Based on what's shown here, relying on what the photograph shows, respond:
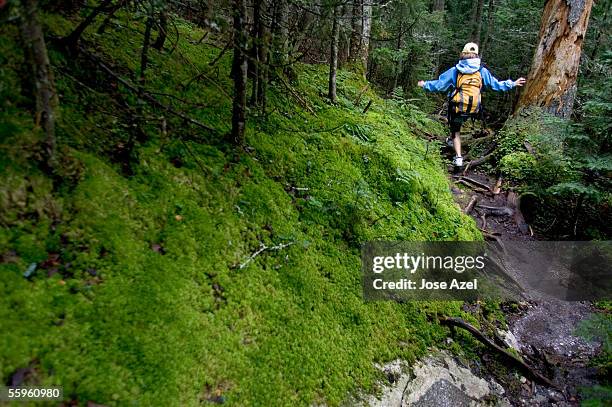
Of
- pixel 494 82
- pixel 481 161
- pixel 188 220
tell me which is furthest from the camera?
pixel 481 161

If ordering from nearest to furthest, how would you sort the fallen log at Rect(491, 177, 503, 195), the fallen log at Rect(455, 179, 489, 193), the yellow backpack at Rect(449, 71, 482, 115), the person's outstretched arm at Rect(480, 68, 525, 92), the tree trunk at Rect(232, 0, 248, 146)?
the tree trunk at Rect(232, 0, 248, 146)
the yellow backpack at Rect(449, 71, 482, 115)
the person's outstretched arm at Rect(480, 68, 525, 92)
the fallen log at Rect(491, 177, 503, 195)
the fallen log at Rect(455, 179, 489, 193)

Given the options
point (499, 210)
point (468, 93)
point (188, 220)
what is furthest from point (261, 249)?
point (468, 93)

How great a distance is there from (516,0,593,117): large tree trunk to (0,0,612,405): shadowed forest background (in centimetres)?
436

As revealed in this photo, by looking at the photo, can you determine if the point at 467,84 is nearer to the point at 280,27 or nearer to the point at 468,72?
the point at 468,72

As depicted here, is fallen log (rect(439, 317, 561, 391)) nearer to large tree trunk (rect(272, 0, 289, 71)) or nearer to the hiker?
large tree trunk (rect(272, 0, 289, 71))

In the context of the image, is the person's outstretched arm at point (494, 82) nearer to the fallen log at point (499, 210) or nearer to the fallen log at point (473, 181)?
the fallen log at point (473, 181)

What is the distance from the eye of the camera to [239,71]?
133 inches

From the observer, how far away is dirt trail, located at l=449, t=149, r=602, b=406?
4.15m

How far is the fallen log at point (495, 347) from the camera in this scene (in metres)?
4.30

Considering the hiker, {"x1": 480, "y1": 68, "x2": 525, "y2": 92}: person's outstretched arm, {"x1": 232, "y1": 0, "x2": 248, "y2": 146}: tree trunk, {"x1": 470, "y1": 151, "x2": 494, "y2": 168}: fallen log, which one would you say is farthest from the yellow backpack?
{"x1": 232, "y1": 0, "x2": 248, "y2": 146}: tree trunk

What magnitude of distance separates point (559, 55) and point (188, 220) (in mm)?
11276

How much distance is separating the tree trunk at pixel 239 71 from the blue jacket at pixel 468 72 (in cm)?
656

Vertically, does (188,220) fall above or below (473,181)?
above

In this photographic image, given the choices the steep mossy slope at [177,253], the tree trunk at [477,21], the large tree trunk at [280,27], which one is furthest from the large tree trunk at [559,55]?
the tree trunk at [477,21]
